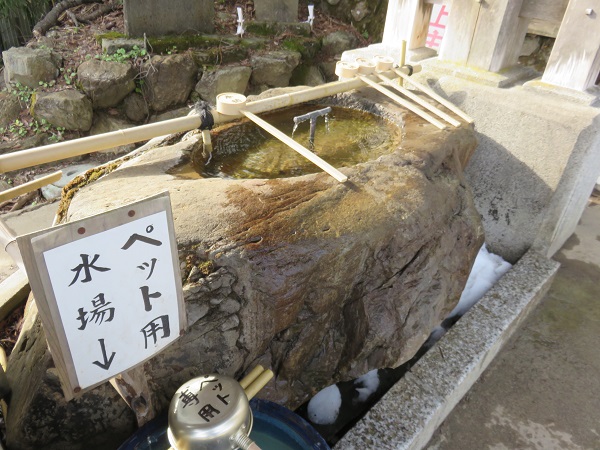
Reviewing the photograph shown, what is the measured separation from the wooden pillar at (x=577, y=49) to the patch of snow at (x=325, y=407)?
2760mm

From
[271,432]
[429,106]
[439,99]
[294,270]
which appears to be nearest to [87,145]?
[294,270]

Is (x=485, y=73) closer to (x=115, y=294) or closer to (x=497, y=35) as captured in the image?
(x=497, y=35)

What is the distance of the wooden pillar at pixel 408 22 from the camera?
3928mm

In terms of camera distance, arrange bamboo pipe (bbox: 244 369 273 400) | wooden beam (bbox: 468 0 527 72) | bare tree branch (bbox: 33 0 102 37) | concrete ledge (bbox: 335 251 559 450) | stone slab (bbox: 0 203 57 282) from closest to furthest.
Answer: bamboo pipe (bbox: 244 369 273 400), concrete ledge (bbox: 335 251 559 450), wooden beam (bbox: 468 0 527 72), stone slab (bbox: 0 203 57 282), bare tree branch (bbox: 33 0 102 37)

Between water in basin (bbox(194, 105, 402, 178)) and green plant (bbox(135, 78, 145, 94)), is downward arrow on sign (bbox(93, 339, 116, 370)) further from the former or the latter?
green plant (bbox(135, 78, 145, 94))

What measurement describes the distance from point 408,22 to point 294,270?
309 cm

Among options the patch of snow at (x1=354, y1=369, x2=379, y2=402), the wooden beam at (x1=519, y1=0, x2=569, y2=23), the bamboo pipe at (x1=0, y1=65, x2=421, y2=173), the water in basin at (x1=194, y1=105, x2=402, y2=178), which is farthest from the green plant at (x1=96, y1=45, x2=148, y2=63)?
the patch of snow at (x1=354, y1=369, x2=379, y2=402)

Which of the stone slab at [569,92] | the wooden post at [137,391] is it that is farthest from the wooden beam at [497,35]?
the wooden post at [137,391]

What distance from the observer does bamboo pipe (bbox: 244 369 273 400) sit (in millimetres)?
1632

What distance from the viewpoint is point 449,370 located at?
2447mm

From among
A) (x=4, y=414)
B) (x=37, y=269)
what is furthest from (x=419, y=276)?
(x=4, y=414)

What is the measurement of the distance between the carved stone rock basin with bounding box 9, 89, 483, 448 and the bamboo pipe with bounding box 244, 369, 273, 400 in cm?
18

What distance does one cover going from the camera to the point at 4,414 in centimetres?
191

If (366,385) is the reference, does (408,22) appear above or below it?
above
